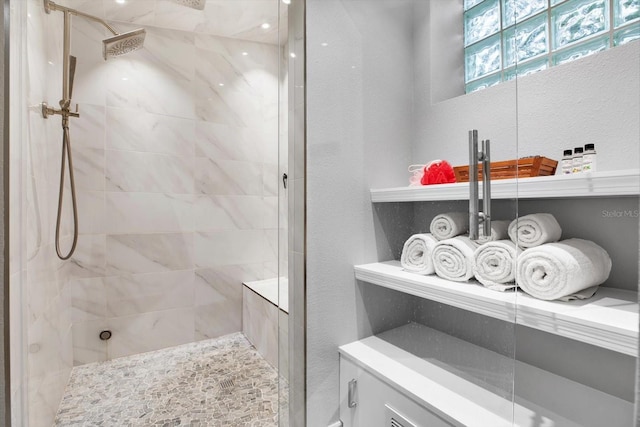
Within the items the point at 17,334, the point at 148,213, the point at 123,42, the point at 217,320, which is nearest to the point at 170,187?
the point at 148,213

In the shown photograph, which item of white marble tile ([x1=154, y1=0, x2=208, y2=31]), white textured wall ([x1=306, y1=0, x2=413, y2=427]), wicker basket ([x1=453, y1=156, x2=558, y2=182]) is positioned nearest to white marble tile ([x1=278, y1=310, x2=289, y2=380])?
white textured wall ([x1=306, y1=0, x2=413, y2=427])

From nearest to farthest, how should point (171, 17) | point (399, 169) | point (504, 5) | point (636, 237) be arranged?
point (636, 237) → point (504, 5) → point (399, 169) → point (171, 17)

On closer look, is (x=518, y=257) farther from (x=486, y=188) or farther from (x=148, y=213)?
(x=148, y=213)

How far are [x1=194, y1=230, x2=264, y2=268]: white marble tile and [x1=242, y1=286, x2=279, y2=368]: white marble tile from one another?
25 centimetres

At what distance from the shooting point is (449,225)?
3.22 ft

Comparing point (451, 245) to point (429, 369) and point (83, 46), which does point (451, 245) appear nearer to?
point (429, 369)

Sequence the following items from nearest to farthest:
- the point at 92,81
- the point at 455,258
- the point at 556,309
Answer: the point at 556,309
the point at 455,258
the point at 92,81

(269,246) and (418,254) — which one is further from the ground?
(418,254)

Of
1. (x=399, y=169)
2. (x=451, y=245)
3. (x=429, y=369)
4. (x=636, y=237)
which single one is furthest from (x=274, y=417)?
(x=636, y=237)

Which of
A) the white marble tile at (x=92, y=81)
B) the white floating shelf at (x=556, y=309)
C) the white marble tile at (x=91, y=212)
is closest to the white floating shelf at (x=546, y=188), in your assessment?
the white floating shelf at (x=556, y=309)

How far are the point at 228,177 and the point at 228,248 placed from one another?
55cm

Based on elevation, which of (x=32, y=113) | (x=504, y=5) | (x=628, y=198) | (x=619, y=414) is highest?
(x=504, y=5)

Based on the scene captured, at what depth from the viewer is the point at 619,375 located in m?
0.63

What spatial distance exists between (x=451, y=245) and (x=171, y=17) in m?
2.28
